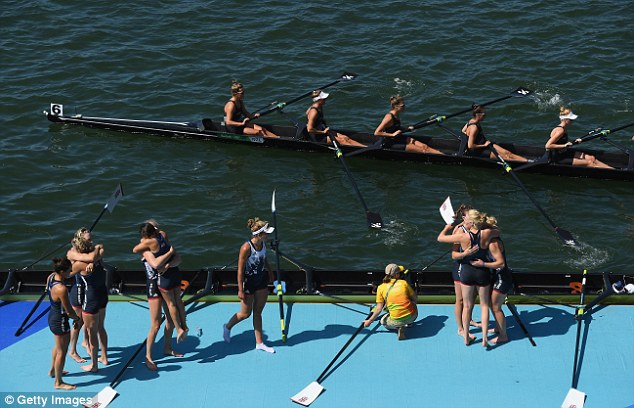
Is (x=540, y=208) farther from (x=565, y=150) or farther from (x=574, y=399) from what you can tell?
(x=574, y=399)

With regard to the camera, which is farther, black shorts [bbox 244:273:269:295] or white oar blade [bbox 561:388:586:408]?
black shorts [bbox 244:273:269:295]

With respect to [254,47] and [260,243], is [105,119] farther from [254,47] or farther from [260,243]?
[260,243]

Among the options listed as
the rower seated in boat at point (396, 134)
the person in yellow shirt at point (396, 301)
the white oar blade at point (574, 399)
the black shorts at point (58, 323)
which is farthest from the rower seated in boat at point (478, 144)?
the black shorts at point (58, 323)

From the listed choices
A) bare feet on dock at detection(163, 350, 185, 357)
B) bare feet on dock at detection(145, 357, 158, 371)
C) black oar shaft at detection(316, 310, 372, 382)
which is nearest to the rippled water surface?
black oar shaft at detection(316, 310, 372, 382)

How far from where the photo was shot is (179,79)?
23.2 m

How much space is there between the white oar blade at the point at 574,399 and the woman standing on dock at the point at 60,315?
236 inches

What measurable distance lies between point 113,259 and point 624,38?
15.0 m

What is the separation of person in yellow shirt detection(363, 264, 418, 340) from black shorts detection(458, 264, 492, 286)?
2.39 feet

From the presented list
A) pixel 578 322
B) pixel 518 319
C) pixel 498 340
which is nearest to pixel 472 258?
pixel 498 340

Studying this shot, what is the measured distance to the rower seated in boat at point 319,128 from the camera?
63.3ft

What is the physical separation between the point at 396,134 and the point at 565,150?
11.3 ft

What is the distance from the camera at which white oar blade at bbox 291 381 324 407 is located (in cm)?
1129

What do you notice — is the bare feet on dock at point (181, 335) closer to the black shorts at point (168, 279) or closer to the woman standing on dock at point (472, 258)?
the black shorts at point (168, 279)

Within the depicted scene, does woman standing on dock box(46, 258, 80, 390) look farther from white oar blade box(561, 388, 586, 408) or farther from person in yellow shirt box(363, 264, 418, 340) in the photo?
white oar blade box(561, 388, 586, 408)
